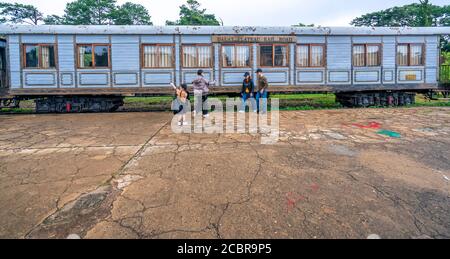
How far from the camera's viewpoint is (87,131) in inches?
298

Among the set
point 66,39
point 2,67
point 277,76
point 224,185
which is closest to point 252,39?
point 277,76

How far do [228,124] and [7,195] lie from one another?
5.82 meters

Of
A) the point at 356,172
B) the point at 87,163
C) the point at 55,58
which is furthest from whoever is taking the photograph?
the point at 55,58

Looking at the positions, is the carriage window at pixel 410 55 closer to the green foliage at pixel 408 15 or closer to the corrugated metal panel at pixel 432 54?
the corrugated metal panel at pixel 432 54

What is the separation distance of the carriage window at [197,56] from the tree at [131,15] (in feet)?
118

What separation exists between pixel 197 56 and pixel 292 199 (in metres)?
9.27

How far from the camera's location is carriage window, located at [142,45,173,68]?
37.2 feet

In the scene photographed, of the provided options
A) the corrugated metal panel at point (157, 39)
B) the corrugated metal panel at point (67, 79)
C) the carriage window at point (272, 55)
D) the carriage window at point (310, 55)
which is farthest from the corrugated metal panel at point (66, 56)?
the carriage window at point (310, 55)

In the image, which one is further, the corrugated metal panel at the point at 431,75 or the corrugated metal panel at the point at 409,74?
the corrugated metal panel at the point at 431,75

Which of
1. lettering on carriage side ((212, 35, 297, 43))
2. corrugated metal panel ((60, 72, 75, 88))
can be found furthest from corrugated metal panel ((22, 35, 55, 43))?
lettering on carriage side ((212, 35, 297, 43))

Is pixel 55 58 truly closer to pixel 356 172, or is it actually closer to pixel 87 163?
pixel 87 163

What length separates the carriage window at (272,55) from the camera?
11797 mm

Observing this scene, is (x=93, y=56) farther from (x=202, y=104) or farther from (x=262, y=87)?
(x=262, y=87)

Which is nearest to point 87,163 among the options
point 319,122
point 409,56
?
point 319,122
